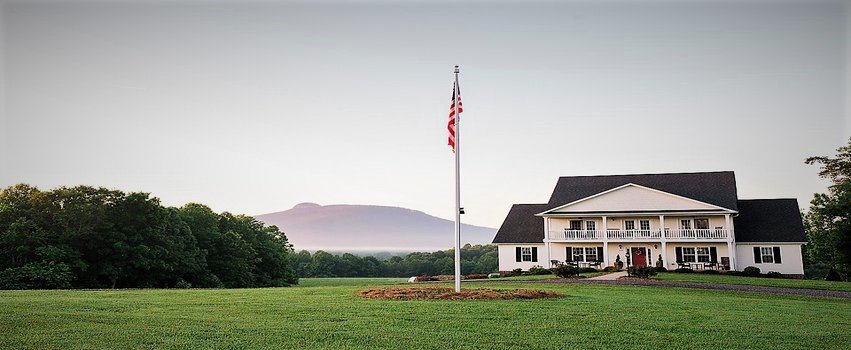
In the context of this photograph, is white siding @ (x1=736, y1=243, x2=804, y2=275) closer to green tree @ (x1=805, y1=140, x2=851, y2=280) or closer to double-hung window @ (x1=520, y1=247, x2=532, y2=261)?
green tree @ (x1=805, y1=140, x2=851, y2=280)

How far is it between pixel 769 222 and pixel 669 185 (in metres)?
6.46

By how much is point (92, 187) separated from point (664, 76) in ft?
98.2

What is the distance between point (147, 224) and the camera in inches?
1300

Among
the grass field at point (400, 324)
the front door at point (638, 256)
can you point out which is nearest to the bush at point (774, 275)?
the front door at point (638, 256)

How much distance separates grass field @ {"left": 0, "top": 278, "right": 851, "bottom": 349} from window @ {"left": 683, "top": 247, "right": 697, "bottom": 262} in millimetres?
23921

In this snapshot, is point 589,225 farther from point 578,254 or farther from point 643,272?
point 643,272

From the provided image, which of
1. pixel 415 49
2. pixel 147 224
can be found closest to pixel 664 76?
pixel 415 49

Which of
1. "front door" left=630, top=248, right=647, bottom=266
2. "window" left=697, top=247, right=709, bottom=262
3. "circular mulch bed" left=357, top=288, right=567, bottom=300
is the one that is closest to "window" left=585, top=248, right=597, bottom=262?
"front door" left=630, top=248, right=647, bottom=266

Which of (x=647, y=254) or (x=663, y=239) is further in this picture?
(x=647, y=254)

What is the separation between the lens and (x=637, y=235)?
38.3m

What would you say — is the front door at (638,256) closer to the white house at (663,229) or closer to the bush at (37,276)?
the white house at (663,229)

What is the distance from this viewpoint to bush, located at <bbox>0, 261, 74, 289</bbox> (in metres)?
24.9

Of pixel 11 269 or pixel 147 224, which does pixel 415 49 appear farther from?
pixel 11 269

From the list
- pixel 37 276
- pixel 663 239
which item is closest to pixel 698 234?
pixel 663 239
